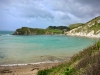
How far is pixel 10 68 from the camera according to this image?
1029 inches

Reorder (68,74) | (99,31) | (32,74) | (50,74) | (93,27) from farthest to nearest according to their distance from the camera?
(93,27), (99,31), (32,74), (50,74), (68,74)

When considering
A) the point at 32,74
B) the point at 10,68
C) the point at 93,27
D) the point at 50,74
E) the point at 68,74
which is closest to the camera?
the point at 68,74

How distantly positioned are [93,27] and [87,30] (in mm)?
6722

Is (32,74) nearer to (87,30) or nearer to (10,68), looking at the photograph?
(10,68)

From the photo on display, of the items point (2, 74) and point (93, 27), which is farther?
point (93, 27)

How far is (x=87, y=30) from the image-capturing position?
592ft

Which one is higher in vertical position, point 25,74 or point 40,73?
point 40,73

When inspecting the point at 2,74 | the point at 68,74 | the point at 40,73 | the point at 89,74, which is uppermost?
the point at 89,74

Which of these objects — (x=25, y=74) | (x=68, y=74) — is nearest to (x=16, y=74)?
(x=25, y=74)

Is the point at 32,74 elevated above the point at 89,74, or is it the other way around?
the point at 89,74

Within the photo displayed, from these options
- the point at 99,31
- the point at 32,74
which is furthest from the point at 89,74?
the point at 99,31

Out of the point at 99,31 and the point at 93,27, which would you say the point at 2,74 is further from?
the point at 93,27

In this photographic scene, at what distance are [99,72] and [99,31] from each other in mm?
159692

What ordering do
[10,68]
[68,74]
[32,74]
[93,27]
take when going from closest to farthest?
[68,74], [32,74], [10,68], [93,27]
